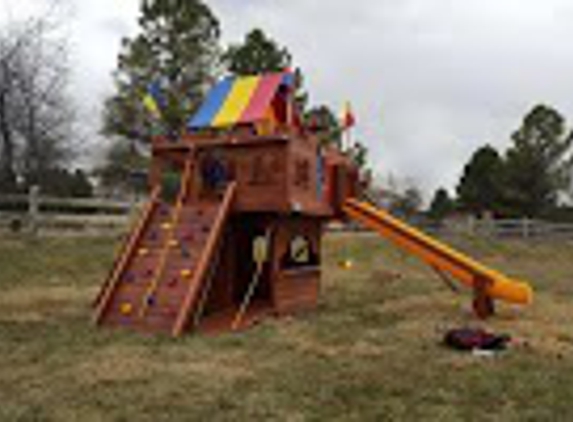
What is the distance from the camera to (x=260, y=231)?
504 inches

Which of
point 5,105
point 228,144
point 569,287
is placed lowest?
point 569,287

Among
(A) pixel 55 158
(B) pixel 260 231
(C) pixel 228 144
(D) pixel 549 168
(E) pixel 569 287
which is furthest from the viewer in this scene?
(D) pixel 549 168

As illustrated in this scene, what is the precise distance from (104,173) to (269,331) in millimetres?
35838

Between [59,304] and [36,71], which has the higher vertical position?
[36,71]

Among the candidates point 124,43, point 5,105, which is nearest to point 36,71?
point 5,105

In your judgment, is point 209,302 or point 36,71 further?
point 36,71

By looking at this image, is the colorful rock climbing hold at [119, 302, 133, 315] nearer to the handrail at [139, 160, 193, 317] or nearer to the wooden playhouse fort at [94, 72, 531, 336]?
the wooden playhouse fort at [94, 72, 531, 336]

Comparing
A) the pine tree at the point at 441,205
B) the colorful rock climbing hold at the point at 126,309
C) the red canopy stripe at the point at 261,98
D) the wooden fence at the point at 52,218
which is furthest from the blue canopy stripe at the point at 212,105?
the pine tree at the point at 441,205

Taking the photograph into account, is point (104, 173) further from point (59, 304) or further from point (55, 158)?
point (59, 304)

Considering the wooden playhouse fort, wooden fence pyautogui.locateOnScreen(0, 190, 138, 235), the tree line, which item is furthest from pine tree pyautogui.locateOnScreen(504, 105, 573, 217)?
the wooden playhouse fort

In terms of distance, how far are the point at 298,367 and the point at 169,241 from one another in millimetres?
3928

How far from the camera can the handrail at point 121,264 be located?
9.73 metres

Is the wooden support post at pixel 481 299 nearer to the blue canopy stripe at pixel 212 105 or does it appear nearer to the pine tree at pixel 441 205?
the blue canopy stripe at pixel 212 105

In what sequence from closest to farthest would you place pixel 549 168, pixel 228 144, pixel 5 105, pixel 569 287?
pixel 228 144
pixel 569 287
pixel 5 105
pixel 549 168
